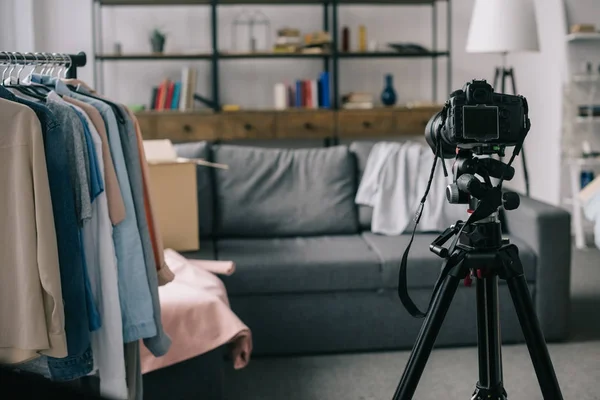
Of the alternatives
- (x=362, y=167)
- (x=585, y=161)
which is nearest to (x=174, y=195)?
(x=362, y=167)

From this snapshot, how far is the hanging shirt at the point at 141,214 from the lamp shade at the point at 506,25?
2.85m

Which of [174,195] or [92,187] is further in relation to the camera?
[174,195]

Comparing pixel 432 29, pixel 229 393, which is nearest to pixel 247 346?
pixel 229 393

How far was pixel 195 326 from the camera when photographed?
2.39 m

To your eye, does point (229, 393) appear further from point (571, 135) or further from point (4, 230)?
point (571, 135)

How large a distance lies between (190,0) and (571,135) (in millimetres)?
2652

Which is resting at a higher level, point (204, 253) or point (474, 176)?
point (474, 176)

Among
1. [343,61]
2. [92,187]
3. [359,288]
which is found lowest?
[359,288]

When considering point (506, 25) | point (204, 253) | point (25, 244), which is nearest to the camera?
point (25, 244)

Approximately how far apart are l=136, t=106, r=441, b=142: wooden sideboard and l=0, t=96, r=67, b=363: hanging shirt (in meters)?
3.57

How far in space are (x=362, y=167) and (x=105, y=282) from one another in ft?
6.91

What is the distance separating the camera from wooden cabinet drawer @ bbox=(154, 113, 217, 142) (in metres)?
5.09

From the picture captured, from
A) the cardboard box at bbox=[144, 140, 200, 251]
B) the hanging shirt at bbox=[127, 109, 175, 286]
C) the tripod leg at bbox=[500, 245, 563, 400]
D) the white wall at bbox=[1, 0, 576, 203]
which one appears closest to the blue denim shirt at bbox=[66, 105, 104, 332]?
the hanging shirt at bbox=[127, 109, 175, 286]

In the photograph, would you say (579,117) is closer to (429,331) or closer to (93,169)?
(429,331)
